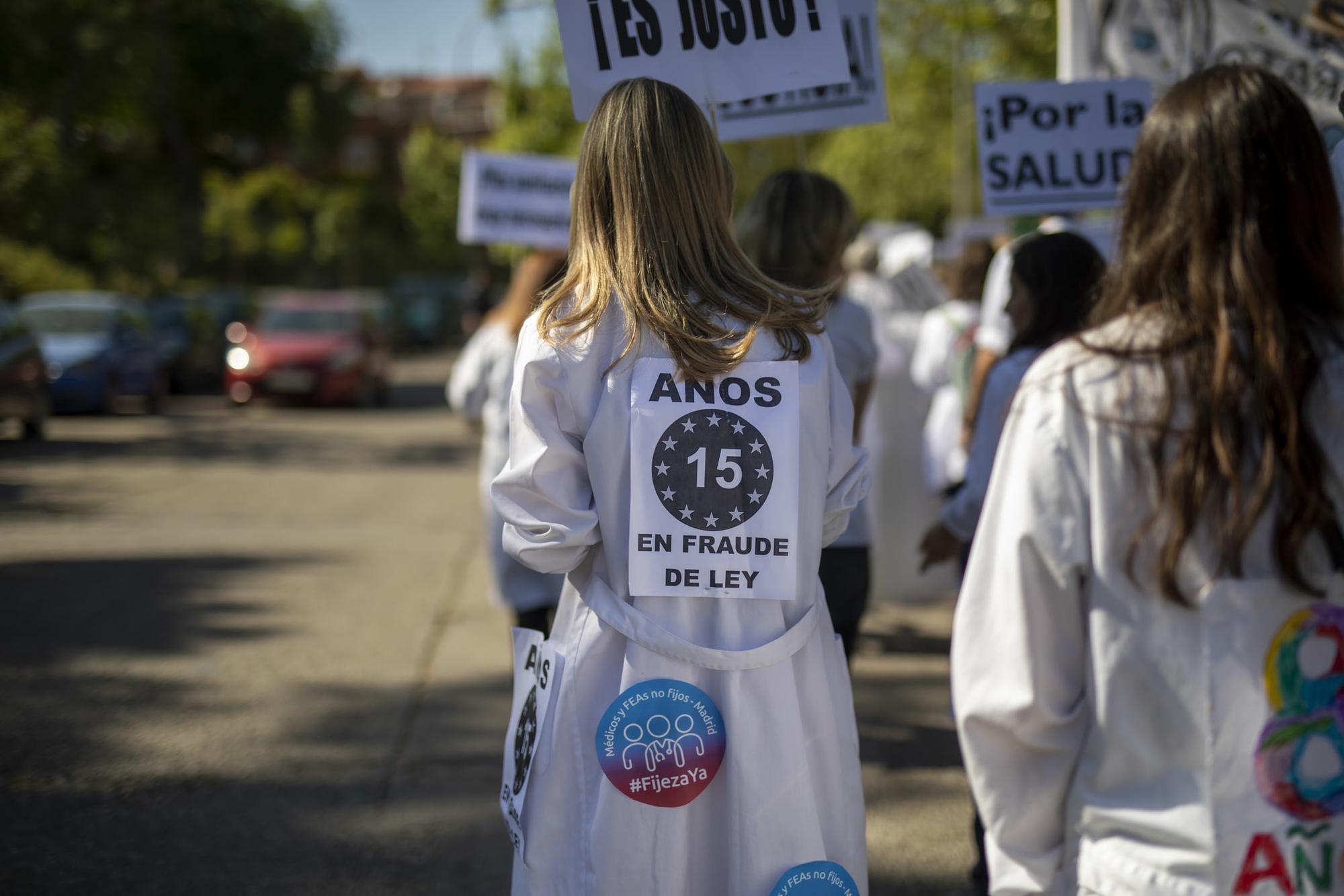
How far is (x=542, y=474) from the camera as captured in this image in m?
2.39

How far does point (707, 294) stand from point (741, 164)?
2752cm

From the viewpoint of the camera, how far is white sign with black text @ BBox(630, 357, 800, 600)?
2.39 metres

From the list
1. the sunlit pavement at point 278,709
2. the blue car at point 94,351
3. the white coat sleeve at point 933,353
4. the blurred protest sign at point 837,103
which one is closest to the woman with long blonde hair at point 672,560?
the sunlit pavement at point 278,709

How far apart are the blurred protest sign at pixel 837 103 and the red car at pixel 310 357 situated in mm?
17401

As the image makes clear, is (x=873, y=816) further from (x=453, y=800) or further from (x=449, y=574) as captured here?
(x=449, y=574)

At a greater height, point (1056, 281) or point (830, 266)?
point (830, 266)

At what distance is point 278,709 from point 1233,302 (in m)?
4.88

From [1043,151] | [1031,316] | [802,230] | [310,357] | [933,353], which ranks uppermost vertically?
[1043,151]

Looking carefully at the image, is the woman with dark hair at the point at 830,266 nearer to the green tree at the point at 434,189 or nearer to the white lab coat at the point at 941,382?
the white lab coat at the point at 941,382

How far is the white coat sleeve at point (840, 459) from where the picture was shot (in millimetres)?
2543

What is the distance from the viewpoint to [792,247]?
3984 millimetres

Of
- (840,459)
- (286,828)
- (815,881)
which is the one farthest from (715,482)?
Result: (286,828)

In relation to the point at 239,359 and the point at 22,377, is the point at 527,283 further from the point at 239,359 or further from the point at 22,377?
the point at 239,359

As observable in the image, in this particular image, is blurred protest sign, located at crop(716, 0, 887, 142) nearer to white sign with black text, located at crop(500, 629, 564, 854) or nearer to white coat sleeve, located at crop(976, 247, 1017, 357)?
white coat sleeve, located at crop(976, 247, 1017, 357)
